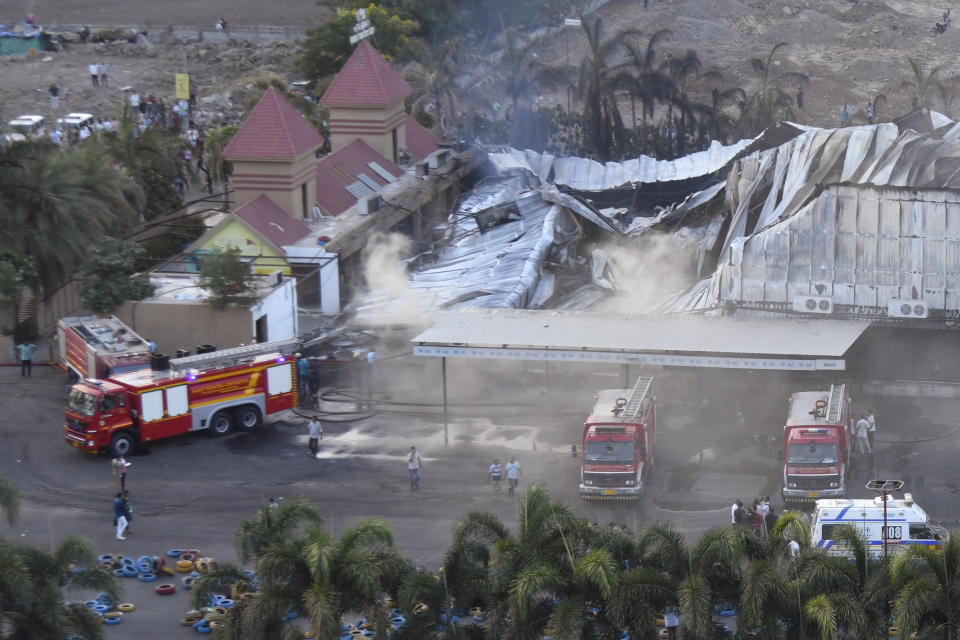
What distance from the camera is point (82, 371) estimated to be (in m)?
46.6

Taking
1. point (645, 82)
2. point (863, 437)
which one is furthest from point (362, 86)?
point (863, 437)

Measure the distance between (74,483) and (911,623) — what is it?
77.4 ft

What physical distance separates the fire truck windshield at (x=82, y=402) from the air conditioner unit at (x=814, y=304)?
66.3 feet

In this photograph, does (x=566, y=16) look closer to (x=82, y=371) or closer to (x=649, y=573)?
(x=82, y=371)

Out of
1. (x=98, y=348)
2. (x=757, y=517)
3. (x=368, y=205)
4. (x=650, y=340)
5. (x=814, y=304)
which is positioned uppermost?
(x=368, y=205)

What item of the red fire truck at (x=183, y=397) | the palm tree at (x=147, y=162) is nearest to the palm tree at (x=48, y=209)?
the palm tree at (x=147, y=162)

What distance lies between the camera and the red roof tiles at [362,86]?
65.5m

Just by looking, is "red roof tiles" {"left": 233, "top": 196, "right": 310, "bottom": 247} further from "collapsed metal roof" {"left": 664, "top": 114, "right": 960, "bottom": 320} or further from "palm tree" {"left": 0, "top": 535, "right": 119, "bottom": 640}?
"palm tree" {"left": 0, "top": 535, "right": 119, "bottom": 640}

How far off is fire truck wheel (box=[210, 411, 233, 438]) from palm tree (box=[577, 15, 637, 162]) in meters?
37.3

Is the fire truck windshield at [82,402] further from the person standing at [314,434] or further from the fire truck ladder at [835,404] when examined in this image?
the fire truck ladder at [835,404]

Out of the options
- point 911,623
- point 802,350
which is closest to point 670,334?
point 802,350

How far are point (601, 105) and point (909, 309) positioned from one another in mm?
36242

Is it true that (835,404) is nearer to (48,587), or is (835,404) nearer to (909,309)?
(909,309)

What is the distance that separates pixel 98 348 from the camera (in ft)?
151
